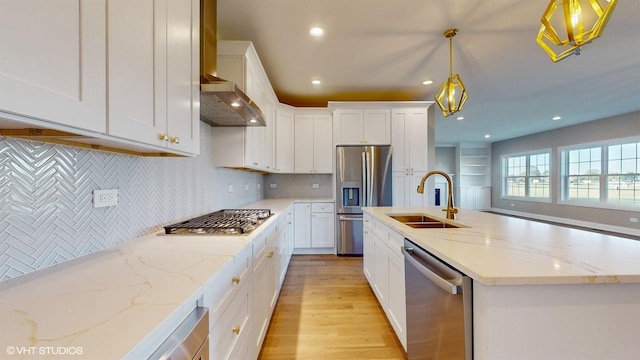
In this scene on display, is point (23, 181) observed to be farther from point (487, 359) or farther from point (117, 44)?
point (487, 359)

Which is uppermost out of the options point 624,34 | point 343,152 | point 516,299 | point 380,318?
point 624,34

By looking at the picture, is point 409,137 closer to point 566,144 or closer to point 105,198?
point 105,198

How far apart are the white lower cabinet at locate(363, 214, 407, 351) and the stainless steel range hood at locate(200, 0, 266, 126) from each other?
1.44 metres

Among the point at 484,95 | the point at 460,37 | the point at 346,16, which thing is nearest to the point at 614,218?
the point at 484,95

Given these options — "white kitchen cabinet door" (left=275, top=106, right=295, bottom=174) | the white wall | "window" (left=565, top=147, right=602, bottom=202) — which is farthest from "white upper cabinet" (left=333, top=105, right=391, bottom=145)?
"window" (left=565, top=147, right=602, bottom=202)

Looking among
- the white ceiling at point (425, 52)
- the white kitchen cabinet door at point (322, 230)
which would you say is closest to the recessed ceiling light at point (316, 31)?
the white ceiling at point (425, 52)

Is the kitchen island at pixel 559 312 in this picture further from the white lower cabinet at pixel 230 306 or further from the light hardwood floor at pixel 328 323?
the light hardwood floor at pixel 328 323

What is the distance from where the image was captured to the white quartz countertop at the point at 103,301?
1.59 ft

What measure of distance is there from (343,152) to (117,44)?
3.34 metres

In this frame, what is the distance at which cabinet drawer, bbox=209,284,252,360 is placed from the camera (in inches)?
37.0

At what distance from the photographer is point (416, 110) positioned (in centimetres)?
407

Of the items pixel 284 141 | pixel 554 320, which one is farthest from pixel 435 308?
pixel 284 141

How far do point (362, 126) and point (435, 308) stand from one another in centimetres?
328

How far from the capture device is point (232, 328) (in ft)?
3.64
